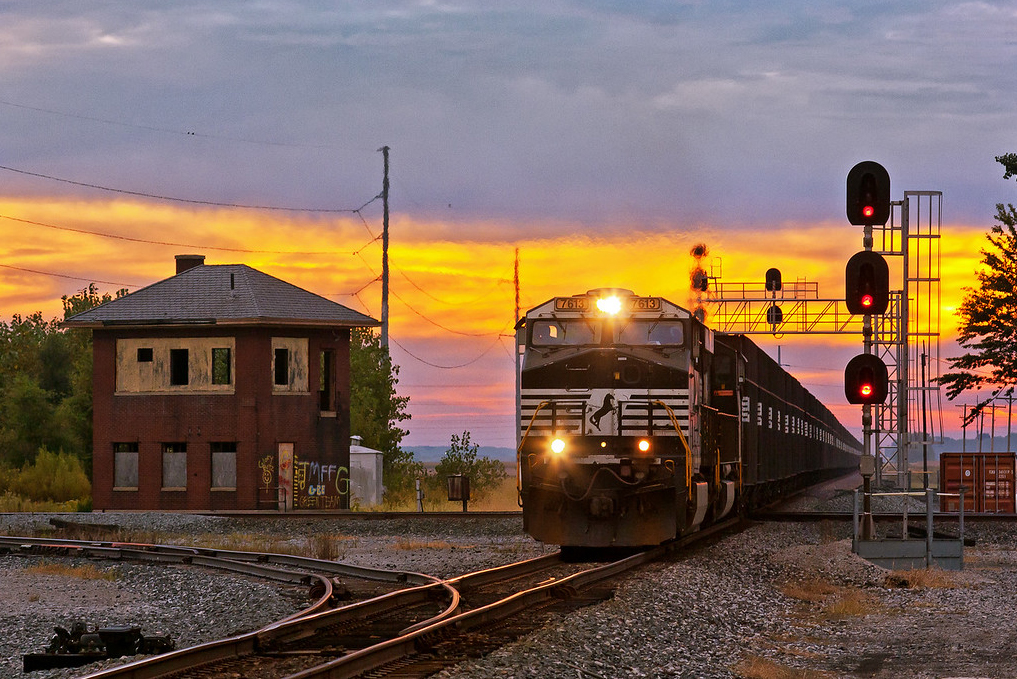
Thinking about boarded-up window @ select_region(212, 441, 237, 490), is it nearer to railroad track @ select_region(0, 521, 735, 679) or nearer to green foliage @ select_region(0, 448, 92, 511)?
green foliage @ select_region(0, 448, 92, 511)

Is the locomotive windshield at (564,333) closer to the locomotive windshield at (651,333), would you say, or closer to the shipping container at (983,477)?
the locomotive windshield at (651,333)

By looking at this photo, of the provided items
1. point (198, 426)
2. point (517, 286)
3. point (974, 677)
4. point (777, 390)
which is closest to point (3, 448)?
point (198, 426)

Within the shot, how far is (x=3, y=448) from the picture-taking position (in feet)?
189

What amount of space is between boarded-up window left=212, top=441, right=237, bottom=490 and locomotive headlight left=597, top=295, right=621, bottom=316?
26101mm

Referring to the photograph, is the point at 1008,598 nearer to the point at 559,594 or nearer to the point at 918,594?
the point at 918,594

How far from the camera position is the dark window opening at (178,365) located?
143 ft

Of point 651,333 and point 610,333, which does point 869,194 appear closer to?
point 651,333

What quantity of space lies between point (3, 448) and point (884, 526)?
42.9 meters

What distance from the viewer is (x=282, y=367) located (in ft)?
143

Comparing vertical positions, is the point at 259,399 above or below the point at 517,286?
below

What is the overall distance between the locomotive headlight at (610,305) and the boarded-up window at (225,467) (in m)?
26.1

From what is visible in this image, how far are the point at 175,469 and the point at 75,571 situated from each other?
22.4 meters

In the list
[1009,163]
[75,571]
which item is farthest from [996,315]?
[75,571]

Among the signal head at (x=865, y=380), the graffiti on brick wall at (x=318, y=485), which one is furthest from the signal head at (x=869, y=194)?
the graffiti on brick wall at (x=318, y=485)
